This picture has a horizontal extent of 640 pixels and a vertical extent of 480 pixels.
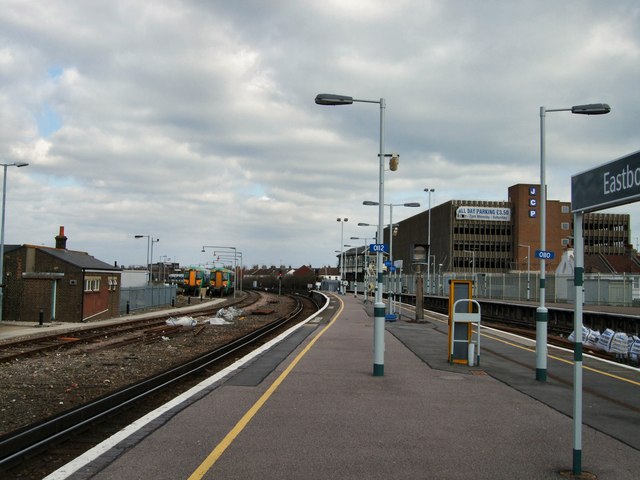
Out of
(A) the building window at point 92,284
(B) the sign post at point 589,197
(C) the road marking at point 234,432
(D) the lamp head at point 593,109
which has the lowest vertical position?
(C) the road marking at point 234,432

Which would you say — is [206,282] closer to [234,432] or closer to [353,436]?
[234,432]

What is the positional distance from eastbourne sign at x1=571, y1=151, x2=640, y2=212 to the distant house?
30.0m

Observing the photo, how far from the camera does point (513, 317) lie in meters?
39.0

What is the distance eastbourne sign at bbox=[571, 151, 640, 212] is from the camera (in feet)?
15.8

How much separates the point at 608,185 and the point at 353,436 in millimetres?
3709

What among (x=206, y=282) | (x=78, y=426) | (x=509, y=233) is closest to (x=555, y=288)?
(x=206, y=282)

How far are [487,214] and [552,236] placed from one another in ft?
41.4

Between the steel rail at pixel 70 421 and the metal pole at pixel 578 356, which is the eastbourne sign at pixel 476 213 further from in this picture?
the metal pole at pixel 578 356

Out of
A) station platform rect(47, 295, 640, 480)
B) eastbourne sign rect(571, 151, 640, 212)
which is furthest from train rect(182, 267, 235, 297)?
eastbourne sign rect(571, 151, 640, 212)

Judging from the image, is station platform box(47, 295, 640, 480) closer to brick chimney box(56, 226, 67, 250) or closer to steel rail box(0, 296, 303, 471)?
steel rail box(0, 296, 303, 471)

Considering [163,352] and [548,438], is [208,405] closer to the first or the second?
[548,438]

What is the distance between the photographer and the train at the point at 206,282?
73.6 m

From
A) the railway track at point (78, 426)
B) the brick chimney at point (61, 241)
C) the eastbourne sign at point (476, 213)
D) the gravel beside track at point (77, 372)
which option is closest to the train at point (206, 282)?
the brick chimney at point (61, 241)

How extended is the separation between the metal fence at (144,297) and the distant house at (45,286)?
300 inches
